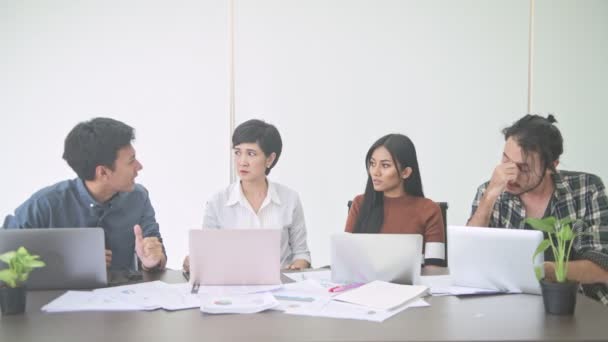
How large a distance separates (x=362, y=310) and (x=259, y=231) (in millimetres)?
432

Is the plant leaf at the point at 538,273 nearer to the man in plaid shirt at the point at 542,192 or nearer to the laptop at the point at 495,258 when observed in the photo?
the laptop at the point at 495,258

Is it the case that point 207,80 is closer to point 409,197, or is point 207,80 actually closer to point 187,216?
point 187,216

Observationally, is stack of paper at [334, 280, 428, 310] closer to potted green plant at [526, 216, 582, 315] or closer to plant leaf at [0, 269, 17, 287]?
potted green plant at [526, 216, 582, 315]

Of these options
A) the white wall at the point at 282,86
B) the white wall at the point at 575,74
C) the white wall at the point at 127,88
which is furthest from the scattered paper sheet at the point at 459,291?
the white wall at the point at 575,74

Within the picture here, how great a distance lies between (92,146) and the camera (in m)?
2.11

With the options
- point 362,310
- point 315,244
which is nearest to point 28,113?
point 315,244

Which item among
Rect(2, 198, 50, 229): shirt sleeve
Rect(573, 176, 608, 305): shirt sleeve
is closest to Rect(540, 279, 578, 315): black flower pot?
Rect(573, 176, 608, 305): shirt sleeve

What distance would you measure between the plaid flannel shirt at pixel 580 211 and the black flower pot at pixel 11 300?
5.73 feet

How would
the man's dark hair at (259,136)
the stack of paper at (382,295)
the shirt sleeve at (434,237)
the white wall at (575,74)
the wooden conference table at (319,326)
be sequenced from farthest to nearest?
1. the white wall at (575,74)
2. the man's dark hair at (259,136)
3. the shirt sleeve at (434,237)
4. the stack of paper at (382,295)
5. the wooden conference table at (319,326)

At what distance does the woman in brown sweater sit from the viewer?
94.5 inches

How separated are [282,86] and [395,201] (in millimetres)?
1340

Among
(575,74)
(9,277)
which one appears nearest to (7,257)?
(9,277)

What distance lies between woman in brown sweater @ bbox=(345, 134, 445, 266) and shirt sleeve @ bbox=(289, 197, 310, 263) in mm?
256

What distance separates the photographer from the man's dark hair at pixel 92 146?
6.93 feet
